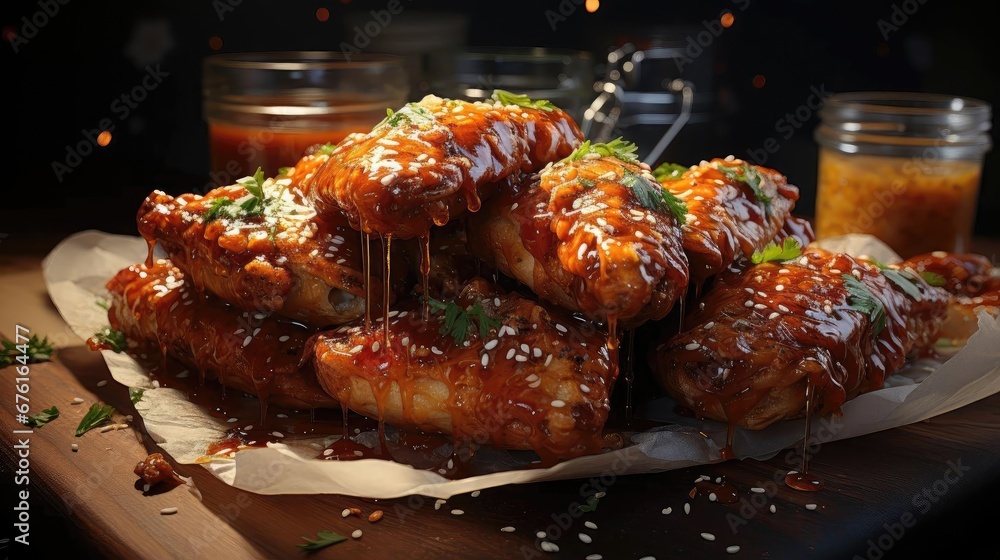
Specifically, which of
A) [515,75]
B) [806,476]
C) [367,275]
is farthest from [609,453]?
[515,75]

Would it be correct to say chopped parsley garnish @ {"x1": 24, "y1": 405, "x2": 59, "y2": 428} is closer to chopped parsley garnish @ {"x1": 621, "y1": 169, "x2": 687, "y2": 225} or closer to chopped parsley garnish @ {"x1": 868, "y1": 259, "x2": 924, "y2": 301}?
chopped parsley garnish @ {"x1": 621, "y1": 169, "x2": 687, "y2": 225}

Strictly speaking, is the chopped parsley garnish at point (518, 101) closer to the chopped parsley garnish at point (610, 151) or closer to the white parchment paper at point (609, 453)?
the chopped parsley garnish at point (610, 151)

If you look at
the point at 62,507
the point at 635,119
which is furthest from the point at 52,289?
the point at 635,119

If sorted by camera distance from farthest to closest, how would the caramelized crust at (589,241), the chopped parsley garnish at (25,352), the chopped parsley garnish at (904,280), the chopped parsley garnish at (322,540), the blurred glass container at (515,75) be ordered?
the blurred glass container at (515,75), the chopped parsley garnish at (25,352), the chopped parsley garnish at (904,280), the caramelized crust at (589,241), the chopped parsley garnish at (322,540)

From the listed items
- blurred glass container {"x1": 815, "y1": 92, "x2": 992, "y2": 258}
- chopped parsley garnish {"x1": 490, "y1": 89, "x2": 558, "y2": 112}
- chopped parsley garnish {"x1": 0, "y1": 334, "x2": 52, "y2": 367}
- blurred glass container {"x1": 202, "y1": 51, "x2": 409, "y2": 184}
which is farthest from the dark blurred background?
chopped parsley garnish {"x1": 490, "y1": 89, "x2": 558, "y2": 112}

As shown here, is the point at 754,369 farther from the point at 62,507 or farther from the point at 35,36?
the point at 35,36

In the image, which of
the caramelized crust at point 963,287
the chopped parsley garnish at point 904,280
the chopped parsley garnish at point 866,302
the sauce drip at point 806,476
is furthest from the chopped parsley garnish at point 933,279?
the sauce drip at point 806,476

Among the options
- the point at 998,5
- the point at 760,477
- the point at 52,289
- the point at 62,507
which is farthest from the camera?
the point at 998,5
